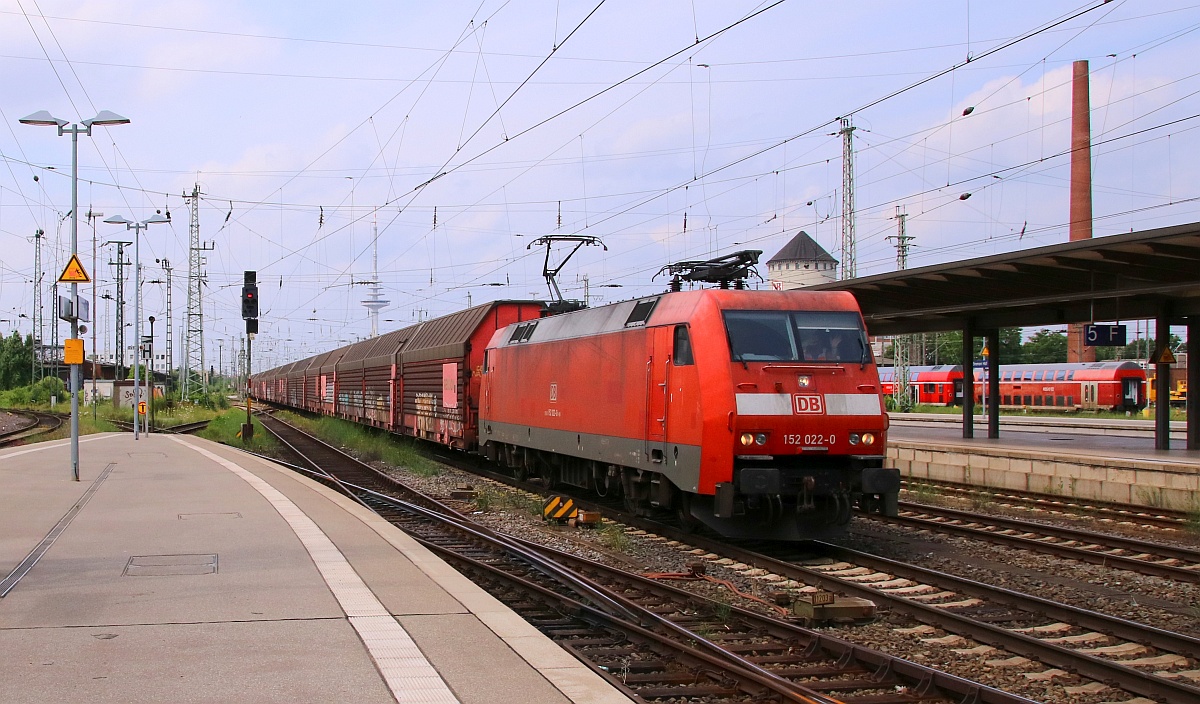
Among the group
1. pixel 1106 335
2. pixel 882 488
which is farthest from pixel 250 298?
pixel 1106 335

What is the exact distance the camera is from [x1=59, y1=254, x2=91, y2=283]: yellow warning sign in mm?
16172

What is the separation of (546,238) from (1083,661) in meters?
13.9

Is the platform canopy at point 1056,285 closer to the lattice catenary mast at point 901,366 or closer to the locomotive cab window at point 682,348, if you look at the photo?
the locomotive cab window at point 682,348

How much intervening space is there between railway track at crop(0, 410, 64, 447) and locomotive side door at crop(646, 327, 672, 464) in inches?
1053

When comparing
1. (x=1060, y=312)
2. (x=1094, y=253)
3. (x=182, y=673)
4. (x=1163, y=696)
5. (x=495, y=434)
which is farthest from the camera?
(x=1060, y=312)

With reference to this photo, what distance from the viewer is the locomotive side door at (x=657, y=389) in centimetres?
1191

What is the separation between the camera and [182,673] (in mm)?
5508

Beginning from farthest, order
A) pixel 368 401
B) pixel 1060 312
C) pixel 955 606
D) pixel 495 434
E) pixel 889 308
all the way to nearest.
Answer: pixel 368 401 < pixel 889 308 < pixel 1060 312 < pixel 495 434 < pixel 955 606

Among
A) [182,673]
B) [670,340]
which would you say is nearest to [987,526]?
[670,340]

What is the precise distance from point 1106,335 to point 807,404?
18190mm

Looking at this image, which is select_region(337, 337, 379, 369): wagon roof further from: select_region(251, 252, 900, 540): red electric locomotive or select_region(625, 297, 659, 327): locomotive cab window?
select_region(625, 297, 659, 327): locomotive cab window

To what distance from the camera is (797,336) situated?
37.7 feet

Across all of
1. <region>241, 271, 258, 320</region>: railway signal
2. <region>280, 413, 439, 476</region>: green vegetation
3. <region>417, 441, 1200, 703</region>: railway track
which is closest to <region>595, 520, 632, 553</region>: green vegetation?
<region>417, 441, 1200, 703</region>: railway track

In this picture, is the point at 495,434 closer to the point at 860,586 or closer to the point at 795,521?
the point at 795,521
